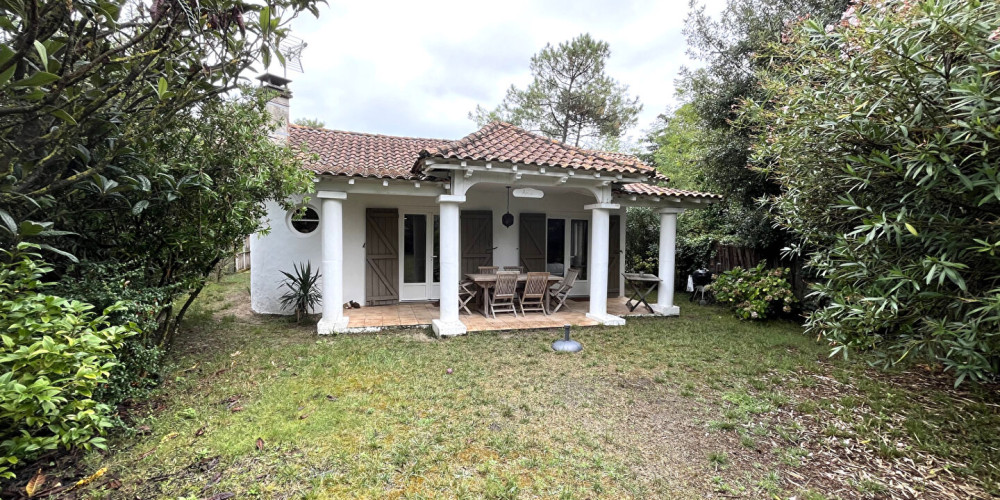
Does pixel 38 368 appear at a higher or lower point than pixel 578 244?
lower

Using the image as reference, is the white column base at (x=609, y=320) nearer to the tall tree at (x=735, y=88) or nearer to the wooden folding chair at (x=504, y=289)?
the wooden folding chair at (x=504, y=289)

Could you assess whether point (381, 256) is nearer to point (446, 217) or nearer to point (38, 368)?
point (446, 217)

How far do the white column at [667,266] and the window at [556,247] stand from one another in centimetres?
233

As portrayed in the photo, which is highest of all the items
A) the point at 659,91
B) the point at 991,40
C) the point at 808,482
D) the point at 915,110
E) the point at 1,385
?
the point at 659,91

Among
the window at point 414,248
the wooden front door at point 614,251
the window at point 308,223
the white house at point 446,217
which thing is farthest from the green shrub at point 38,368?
the wooden front door at point 614,251

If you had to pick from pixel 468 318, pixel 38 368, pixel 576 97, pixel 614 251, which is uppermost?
pixel 576 97

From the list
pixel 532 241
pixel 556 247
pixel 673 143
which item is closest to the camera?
pixel 532 241

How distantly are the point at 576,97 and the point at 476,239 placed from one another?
12.7 metres

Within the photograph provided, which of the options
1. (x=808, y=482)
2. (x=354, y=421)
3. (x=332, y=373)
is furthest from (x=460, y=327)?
(x=808, y=482)

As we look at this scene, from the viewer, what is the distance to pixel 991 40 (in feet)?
6.64

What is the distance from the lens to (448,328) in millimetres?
6125

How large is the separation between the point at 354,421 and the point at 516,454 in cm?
147

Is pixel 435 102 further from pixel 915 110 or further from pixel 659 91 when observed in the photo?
pixel 915 110

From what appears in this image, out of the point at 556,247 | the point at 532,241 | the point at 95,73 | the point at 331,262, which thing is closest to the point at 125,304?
the point at 95,73
